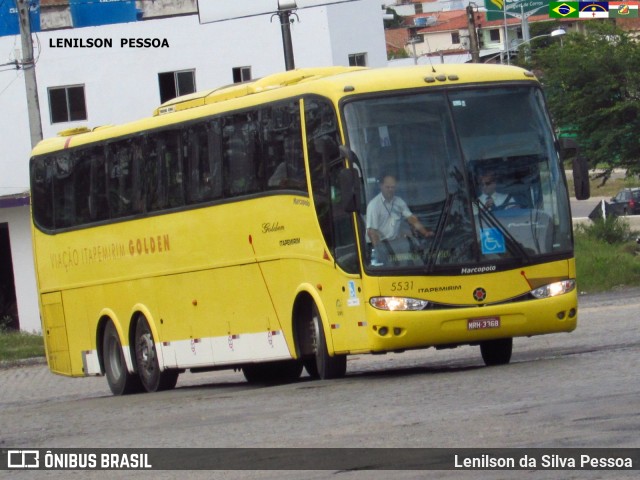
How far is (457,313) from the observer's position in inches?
592

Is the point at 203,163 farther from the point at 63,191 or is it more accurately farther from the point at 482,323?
the point at 482,323

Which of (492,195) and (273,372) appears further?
(273,372)

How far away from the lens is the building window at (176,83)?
148 feet

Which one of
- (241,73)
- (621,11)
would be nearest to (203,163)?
(241,73)

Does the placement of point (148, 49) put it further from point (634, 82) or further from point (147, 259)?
point (147, 259)

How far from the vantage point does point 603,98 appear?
1580 inches

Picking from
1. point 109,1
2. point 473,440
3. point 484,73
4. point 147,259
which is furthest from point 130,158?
point 109,1

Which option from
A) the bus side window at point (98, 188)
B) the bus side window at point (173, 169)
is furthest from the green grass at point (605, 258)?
the bus side window at point (173, 169)

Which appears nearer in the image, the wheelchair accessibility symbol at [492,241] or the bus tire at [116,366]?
the wheelchair accessibility symbol at [492,241]

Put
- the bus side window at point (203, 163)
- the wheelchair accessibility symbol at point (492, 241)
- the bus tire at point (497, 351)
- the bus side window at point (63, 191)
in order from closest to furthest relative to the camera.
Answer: the wheelchair accessibility symbol at point (492, 241) → the bus tire at point (497, 351) → the bus side window at point (203, 163) → the bus side window at point (63, 191)

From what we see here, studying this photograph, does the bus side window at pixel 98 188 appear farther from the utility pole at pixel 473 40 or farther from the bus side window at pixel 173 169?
the utility pole at pixel 473 40

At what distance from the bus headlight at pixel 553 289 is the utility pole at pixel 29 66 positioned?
18.2m

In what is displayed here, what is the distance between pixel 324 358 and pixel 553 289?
2.57 metres

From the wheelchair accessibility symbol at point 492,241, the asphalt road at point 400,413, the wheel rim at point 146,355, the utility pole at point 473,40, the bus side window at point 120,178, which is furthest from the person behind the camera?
the utility pole at point 473,40
